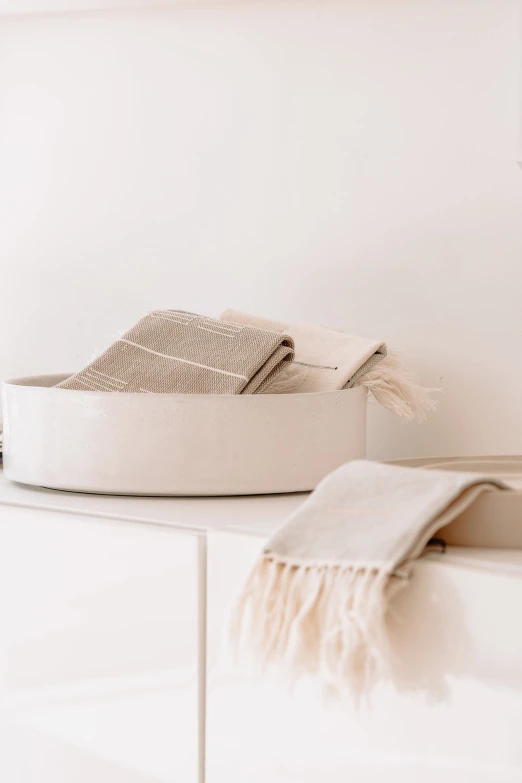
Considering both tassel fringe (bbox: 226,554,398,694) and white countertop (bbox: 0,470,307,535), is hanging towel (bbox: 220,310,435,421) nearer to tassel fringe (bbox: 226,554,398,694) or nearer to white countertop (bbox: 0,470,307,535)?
white countertop (bbox: 0,470,307,535)

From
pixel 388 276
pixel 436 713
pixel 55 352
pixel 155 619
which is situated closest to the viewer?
pixel 436 713

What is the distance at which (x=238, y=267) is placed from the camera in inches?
43.3

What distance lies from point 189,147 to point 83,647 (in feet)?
2.15

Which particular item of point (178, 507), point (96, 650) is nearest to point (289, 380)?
point (178, 507)

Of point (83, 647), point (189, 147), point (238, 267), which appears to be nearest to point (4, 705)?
point (83, 647)

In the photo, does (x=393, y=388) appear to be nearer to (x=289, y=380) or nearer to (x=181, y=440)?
(x=289, y=380)

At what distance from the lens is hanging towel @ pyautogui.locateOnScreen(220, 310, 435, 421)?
821 mm

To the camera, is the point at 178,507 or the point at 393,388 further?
the point at 393,388

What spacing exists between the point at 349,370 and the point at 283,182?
1.11 feet

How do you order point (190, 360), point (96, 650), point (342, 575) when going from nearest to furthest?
point (342, 575) < point (96, 650) < point (190, 360)

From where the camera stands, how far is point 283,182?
1065mm

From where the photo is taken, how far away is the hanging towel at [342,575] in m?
0.50

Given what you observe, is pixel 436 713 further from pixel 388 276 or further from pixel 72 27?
pixel 72 27

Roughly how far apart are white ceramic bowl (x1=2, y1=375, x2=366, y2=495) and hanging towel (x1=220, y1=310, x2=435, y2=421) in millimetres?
44
